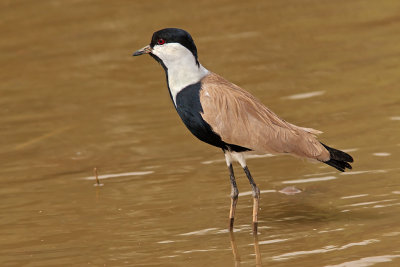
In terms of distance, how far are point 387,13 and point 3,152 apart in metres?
6.32

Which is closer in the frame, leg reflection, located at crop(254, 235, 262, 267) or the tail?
leg reflection, located at crop(254, 235, 262, 267)

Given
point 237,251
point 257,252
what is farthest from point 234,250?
point 257,252

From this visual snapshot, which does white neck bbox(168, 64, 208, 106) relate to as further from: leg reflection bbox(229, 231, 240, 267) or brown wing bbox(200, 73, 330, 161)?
leg reflection bbox(229, 231, 240, 267)

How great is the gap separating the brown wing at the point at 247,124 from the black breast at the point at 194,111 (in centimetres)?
4

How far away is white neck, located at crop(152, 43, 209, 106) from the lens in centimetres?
764

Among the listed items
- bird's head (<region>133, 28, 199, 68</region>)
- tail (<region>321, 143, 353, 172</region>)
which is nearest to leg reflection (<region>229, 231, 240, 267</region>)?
tail (<region>321, 143, 353, 172</region>)

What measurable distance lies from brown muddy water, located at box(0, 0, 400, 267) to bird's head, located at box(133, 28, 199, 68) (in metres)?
1.40

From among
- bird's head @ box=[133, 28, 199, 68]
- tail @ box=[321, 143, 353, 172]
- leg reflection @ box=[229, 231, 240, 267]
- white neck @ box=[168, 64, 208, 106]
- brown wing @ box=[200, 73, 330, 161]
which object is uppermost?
bird's head @ box=[133, 28, 199, 68]

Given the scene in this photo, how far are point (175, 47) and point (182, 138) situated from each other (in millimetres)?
2699

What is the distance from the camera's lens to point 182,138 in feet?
33.7

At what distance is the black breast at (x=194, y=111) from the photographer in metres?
7.53

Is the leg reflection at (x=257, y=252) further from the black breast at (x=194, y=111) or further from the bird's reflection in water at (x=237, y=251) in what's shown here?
the black breast at (x=194, y=111)

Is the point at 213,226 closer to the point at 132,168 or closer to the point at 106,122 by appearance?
the point at 132,168

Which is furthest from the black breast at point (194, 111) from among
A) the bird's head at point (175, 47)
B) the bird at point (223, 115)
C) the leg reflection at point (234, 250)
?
the leg reflection at point (234, 250)
